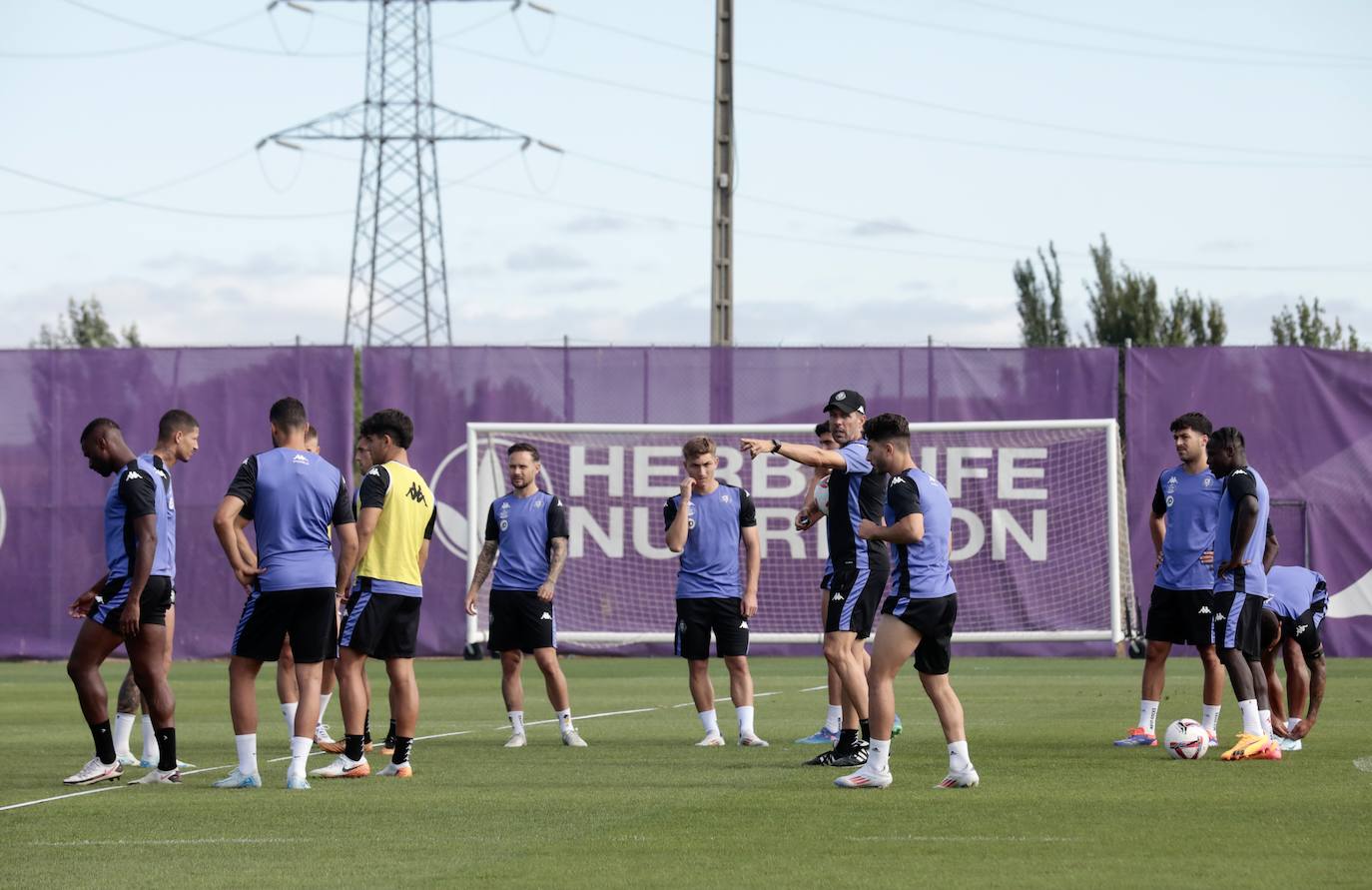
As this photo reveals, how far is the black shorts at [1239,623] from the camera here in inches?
446

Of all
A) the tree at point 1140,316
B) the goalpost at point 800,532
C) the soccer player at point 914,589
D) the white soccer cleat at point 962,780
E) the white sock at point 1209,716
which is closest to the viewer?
the soccer player at point 914,589

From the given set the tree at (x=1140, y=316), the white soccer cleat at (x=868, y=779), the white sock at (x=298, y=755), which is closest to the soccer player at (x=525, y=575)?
the white sock at (x=298, y=755)

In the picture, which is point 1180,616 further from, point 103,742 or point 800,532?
point 800,532

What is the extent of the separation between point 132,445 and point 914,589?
16.5 m

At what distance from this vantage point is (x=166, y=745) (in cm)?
1030

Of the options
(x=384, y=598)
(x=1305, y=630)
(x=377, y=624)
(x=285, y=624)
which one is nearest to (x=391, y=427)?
(x=384, y=598)

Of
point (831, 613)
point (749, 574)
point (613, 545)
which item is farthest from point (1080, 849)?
point (613, 545)

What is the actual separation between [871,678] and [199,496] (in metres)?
15.4

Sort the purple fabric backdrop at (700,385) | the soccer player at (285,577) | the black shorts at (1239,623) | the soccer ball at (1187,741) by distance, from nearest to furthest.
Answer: the soccer player at (285,577)
the soccer ball at (1187,741)
the black shorts at (1239,623)
the purple fabric backdrop at (700,385)

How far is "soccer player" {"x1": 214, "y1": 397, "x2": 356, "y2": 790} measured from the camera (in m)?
9.87

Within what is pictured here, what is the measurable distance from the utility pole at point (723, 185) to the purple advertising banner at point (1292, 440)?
17.8 feet

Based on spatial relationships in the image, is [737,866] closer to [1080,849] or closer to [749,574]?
[1080,849]

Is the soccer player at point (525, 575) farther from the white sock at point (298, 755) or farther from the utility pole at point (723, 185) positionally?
the utility pole at point (723, 185)

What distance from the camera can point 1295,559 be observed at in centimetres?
2252
